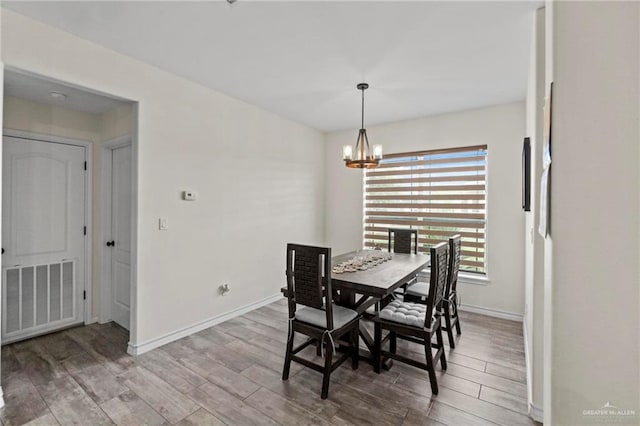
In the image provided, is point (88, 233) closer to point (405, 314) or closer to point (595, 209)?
point (405, 314)

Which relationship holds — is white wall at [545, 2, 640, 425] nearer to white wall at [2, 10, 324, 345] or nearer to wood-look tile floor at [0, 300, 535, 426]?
wood-look tile floor at [0, 300, 535, 426]

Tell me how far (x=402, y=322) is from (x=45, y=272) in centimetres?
365

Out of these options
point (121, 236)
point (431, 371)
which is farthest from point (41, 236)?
point (431, 371)

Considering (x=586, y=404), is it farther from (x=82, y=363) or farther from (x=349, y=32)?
(x=82, y=363)

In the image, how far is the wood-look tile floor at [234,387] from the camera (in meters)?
1.91

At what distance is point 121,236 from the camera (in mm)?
3322

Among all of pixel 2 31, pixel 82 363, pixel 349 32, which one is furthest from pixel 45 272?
pixel 349 32

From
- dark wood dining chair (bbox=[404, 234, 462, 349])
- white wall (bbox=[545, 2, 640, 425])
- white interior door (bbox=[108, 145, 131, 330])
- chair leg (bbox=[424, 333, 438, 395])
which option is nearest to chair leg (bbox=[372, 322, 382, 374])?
chair leg (bbox=[424, 333, 438, 395])

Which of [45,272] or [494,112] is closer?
[45,272]

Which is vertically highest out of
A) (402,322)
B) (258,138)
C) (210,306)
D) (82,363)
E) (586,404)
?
(258,138)

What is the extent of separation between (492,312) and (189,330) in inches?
142

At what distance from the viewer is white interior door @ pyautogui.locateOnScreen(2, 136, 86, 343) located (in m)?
2.88

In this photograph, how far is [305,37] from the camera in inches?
89.7

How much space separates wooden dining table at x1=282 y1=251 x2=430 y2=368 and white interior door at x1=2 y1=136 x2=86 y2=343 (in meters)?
2.65
